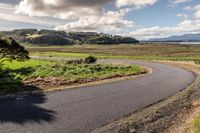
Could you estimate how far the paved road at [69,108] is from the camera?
39.4 feet

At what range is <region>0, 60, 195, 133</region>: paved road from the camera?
12.0 m

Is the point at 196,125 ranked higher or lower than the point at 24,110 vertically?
lower

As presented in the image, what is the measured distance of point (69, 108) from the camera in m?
15.2

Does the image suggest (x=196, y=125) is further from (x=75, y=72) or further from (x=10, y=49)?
(x=10, y=49)

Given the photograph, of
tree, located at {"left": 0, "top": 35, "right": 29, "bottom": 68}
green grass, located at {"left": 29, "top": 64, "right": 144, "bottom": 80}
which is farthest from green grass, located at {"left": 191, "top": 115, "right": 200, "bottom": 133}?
tree, located at {"left": 0, "top": 35, "right": 29, "bottom": 68}

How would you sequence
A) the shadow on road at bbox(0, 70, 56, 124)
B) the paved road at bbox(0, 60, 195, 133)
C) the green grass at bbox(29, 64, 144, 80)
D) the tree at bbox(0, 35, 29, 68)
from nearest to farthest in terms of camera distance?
the paved road at bbox(0, 60, 195, 133), the shadow on road at bbox(0, 70, 56, 124), the green grass at bbox(29, 64, 144, 80), the tree at bbox(0, 35, 29, 68)

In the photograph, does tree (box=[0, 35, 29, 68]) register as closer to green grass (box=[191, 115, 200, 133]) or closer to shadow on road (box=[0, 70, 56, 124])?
shadow on road (box=[0, 70, 56, 124])

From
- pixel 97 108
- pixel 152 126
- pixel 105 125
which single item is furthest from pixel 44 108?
pixel 152 126

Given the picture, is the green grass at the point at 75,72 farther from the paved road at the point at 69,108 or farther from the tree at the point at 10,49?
the paved road at the point at 69,108

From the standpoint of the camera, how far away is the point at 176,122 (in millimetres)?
14438

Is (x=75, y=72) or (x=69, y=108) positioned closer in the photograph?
(x=69, y=108)

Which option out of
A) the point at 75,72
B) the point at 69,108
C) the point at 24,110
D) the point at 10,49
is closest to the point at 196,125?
the point at 69,108

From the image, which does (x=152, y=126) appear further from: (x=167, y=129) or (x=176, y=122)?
(x=176, y=122)

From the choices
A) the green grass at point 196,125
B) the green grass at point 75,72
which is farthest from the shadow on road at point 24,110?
the green grass at point 75,72
